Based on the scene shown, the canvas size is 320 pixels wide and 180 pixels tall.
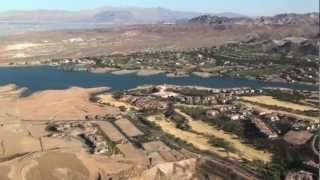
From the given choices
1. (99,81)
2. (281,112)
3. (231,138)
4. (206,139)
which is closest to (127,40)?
(99,81)

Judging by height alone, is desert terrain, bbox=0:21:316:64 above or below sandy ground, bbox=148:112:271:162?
below

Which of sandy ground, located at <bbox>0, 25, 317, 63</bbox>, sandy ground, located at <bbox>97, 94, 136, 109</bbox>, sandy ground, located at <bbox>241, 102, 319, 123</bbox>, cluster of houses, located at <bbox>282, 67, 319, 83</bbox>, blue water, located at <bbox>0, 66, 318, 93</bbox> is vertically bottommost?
sandy ground, located at <bbox>0, 25, 317, 63</bbox>

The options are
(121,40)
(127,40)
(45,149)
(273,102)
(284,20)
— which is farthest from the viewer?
(284,20)

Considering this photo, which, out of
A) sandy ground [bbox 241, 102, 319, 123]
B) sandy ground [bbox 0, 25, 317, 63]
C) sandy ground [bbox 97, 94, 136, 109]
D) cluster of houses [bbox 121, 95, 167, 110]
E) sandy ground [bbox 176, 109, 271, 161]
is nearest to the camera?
sandy ground [bbox 176, 109, 271, 161]

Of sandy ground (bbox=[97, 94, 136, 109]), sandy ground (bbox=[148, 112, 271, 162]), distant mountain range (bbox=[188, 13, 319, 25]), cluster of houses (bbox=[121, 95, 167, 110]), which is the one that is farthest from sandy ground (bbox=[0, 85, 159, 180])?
distant mountain range (bbox=[188, 13, 319, 25])

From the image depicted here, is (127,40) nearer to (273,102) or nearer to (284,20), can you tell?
(284,20)

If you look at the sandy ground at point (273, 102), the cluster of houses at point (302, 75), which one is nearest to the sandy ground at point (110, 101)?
the sandy ground at point (273, 102)

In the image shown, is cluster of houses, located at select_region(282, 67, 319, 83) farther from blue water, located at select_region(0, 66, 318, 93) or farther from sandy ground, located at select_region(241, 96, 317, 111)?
sandy ground, located at select_region(241, 96, 317, 111)

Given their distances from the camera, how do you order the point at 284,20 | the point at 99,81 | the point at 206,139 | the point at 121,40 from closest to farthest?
the point at 206,139
the point at 99,81
the point at 121,40
the point at 284,20

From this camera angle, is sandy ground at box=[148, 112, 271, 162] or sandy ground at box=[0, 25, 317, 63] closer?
sandy ground at box=[148, 112, 271, 162]

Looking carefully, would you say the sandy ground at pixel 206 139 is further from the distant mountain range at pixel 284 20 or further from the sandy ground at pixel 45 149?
the distant mountain range at pixel 284 20
